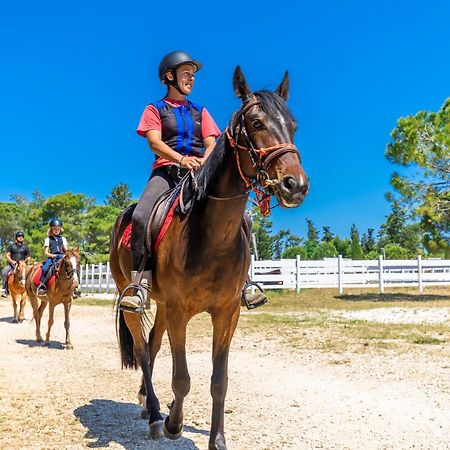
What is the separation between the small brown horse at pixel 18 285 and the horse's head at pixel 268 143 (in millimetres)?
15774

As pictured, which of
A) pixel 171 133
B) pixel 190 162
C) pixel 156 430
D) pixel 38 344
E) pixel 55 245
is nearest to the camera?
pixel 190 162

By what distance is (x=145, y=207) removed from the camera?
5.21 metres

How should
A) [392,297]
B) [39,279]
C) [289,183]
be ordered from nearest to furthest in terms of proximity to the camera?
1. [289,183]
2. [39,279]
3. [392,297]

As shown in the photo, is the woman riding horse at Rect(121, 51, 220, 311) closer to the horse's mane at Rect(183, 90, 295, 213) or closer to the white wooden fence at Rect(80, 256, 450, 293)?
the horse's mane at Rect(183, 90, 295, 213)

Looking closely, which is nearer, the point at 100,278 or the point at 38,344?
the point at 38,344

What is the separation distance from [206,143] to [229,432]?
284 centimetres

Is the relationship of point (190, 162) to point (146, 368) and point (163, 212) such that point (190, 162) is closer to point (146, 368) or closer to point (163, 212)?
point (163, 212)

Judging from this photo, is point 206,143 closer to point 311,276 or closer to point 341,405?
point 341,405

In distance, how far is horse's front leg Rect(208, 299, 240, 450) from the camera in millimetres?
4582

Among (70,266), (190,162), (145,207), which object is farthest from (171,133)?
(70,266)

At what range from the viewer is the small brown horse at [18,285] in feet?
59.8

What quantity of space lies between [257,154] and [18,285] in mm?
16855

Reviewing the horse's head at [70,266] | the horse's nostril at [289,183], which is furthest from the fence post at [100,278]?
the horse's nostril at [289,183]

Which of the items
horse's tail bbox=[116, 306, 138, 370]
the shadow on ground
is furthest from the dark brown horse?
the shadow on ground
